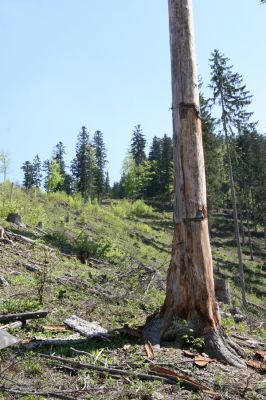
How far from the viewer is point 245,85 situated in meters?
31.8

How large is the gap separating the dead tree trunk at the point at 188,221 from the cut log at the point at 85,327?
67 centimetres

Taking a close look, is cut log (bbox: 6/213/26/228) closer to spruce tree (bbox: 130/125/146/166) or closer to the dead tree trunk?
the dead tree trunk

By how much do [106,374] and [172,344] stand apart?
4.41ft

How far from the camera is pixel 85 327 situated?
6145 millimetres

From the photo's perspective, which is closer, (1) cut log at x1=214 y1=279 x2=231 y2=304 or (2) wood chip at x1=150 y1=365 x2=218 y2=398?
(2) wood chip at x1=150 y1=365 x2=218 y2=398

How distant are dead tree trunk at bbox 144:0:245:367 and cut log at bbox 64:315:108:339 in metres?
0.67

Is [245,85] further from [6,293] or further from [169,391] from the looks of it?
[169,391]

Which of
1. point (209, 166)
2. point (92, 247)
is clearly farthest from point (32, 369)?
point (209, 166)

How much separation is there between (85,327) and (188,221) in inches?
83.2

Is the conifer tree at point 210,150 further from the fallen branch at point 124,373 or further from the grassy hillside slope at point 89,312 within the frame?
the fallen branch at point 124,373

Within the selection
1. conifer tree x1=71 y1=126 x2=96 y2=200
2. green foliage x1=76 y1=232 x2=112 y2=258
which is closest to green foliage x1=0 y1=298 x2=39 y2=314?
green foliage x1=76 y1=232 x2=112 y2=258

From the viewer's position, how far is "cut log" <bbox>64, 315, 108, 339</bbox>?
585cm

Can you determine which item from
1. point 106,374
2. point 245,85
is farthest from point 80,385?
point 245,85

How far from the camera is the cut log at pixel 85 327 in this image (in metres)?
5.85
